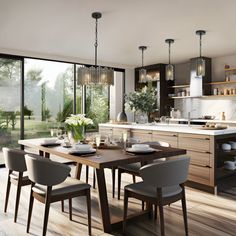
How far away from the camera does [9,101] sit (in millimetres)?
5613

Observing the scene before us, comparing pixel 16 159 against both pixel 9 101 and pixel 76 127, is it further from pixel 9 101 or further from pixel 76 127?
pixel 9 101

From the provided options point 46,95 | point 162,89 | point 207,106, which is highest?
point 162,89

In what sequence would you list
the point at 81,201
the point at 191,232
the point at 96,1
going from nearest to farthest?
1. the point at 191,232
2. the point at 96,1
3. the point at 81,201

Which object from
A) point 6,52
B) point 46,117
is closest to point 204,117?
point 46,117

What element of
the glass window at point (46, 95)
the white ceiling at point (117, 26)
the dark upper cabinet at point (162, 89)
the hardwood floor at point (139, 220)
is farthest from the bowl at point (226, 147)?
the glass window at point (46, 95)

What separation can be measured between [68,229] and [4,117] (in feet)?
11.6

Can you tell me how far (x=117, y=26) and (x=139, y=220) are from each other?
2.74 metres

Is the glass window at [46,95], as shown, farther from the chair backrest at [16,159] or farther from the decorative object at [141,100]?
the chair backrest at [16,159]

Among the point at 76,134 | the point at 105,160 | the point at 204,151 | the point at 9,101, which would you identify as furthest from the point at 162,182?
the point at 9,101

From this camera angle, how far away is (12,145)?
18.6 feet

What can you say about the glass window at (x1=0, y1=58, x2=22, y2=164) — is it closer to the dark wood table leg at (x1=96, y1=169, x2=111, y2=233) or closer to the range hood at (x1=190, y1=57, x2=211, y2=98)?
the dark wood table leg at (x1=96, y1=169, x2=111, y2=233)

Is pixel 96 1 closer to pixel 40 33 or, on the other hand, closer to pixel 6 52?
pixel 40 33

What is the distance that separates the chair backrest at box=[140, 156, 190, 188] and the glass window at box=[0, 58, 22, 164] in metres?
4.03

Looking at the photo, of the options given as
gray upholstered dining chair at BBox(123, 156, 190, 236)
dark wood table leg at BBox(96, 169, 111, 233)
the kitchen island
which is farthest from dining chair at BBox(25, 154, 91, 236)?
the kitchen island
